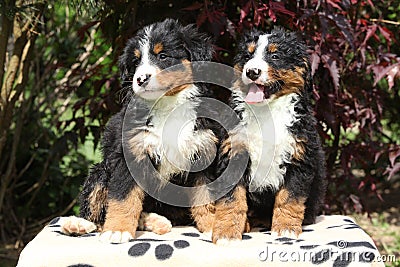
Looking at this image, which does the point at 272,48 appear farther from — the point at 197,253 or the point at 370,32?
the point at 370,32

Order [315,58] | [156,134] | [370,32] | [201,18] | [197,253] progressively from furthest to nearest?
[370,32] < [315,58] < [201,18] < [156,134] < [197,253]

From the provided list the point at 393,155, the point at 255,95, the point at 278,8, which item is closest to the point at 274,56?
the point at 255,95

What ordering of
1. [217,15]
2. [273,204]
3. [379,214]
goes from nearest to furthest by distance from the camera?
[273,204], [217,15], [379,214]

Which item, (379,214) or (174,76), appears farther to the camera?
(379,214)

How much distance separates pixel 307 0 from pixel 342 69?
2.32 feet

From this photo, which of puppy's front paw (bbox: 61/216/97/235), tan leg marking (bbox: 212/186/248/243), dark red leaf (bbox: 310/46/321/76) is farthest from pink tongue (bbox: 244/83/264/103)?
puppy's front paw (bbox: 61/216/97/235)

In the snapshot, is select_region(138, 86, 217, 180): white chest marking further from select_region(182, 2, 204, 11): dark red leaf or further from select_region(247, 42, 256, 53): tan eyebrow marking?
select_region(182, 2, 204, 11): dark red leaf

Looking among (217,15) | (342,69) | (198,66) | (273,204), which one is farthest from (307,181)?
(342,69)

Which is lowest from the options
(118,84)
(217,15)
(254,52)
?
(118,84)

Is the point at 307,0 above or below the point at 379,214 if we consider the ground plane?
above

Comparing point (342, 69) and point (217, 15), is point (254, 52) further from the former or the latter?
point (342, 69)

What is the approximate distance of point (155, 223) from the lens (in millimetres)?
3385

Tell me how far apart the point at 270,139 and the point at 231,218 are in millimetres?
497

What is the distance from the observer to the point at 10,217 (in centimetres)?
611
